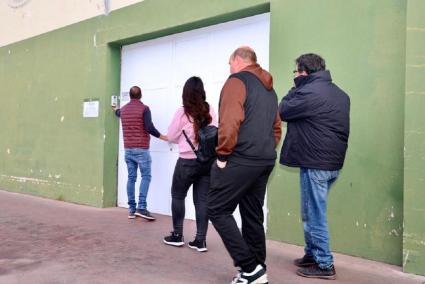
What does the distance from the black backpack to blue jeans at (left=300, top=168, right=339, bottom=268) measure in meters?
0.75

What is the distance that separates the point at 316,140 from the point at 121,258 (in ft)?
6.58

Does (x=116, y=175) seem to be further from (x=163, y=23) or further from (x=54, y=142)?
(x=163, y=23)

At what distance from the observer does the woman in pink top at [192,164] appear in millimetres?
4141

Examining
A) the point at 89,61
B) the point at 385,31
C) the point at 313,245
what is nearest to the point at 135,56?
the point at 89,61

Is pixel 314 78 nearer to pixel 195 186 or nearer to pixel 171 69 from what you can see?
pixel 195 186

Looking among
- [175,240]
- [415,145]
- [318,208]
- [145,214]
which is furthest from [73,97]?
[415,145]

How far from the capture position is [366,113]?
4.16 metres

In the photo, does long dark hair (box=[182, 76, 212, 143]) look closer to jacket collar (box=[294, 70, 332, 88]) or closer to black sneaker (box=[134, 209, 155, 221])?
jacket collar (box=[294, 70, 332, 88])

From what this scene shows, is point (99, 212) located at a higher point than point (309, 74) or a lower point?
lower

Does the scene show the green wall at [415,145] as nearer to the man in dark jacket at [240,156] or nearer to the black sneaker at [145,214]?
the man in dark jacket at [240,156]

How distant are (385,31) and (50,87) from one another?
18.6ft

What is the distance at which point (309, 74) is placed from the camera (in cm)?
363

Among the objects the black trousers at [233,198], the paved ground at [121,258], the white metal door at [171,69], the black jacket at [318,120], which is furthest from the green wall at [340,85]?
the black trousers at [233,198]

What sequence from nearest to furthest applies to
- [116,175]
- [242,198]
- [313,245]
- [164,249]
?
1. [242,198]
2. [313,245]
3. [164,249]
4. [116,175]
